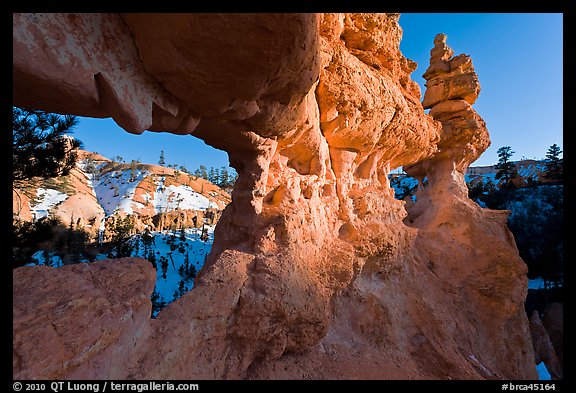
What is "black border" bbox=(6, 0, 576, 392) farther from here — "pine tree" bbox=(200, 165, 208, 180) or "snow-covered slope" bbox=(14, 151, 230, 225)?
"pine tree" bbox=(200, 165, 208, 180)

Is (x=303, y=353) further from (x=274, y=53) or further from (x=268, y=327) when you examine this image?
(x=274, y=53)

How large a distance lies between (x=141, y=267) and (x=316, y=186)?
2809mm

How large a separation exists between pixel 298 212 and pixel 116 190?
58790mm

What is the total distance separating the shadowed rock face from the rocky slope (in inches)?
1269

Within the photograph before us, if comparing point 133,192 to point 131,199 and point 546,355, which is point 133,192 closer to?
point 131,199

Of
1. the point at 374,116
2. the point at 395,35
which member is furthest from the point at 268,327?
the point at 395,35

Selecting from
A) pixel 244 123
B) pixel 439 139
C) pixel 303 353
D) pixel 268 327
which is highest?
pixel 439 139

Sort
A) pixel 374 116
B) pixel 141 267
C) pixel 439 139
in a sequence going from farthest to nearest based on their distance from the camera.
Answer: pixel 439 139, pixel 374 116, pixel 141 267

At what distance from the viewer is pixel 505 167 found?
27.9 meters

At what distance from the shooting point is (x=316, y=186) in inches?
169

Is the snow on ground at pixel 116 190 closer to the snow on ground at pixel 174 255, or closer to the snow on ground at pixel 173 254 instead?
the snow on ground at pixel 174 255

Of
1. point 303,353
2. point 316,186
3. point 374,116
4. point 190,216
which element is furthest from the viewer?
point 190,216

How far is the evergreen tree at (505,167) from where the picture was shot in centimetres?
2752
